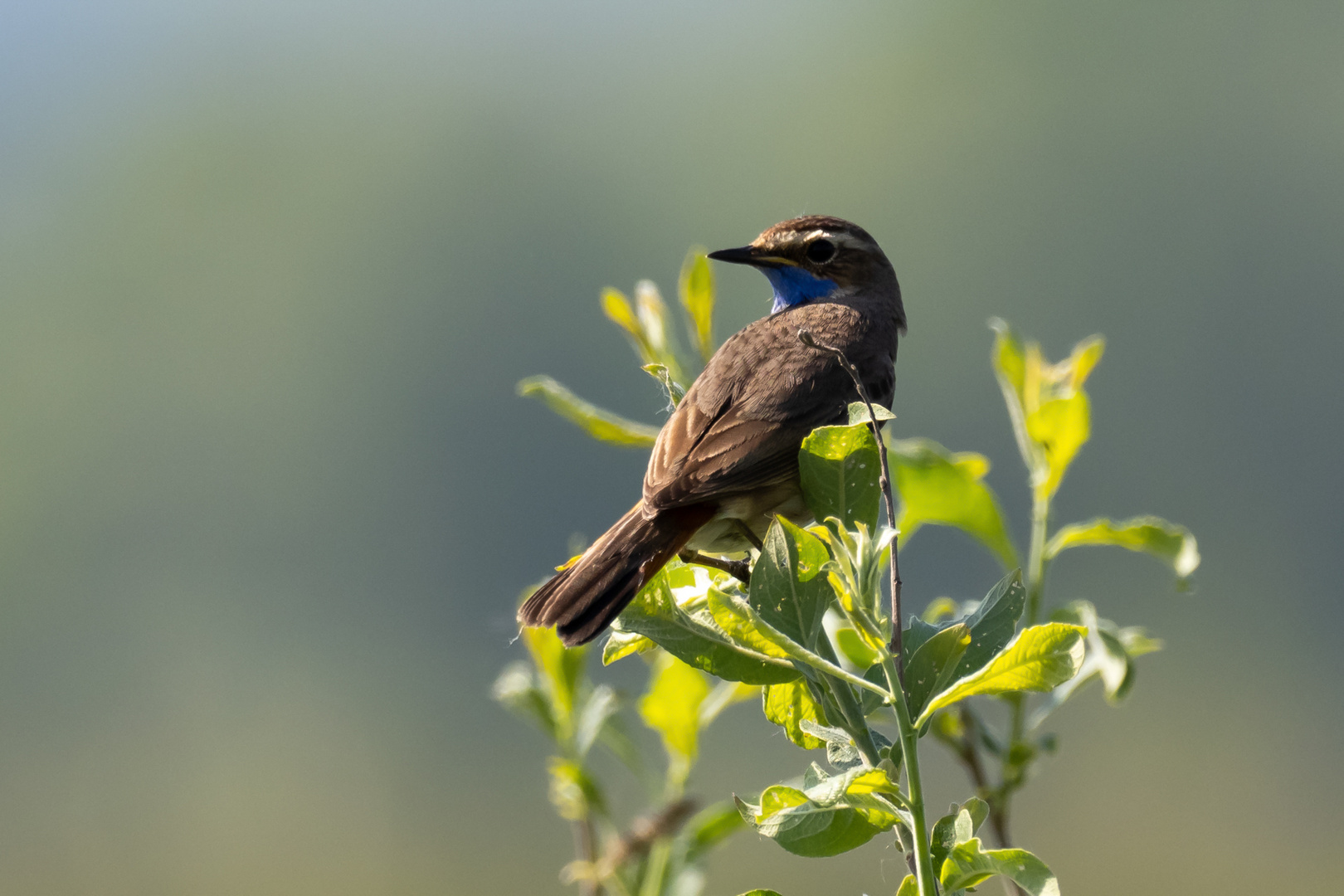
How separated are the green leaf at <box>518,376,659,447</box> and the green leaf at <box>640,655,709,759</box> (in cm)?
53

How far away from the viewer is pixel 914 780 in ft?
4.83

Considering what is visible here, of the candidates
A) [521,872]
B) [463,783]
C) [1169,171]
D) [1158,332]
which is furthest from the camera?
[1169,171]

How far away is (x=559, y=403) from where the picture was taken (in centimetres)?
311

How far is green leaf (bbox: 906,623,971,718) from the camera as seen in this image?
1674 mm

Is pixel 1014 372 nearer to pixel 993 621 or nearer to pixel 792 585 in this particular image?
pixel 993 621

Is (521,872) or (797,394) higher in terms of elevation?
(797,394)

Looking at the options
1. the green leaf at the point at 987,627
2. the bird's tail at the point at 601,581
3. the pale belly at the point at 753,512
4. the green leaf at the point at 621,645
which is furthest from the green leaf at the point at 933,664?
the pale belly at the point at 753,512

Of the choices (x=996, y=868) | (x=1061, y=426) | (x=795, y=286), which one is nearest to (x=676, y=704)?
(x=1061, y=426)

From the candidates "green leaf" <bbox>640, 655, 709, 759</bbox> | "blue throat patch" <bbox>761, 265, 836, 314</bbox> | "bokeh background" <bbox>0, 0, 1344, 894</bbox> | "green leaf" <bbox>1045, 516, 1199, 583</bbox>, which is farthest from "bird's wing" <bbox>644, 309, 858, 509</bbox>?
"bokeh background" <bbox>0, 0, 1344, 894</bbox>

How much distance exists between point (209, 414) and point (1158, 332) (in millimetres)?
113752

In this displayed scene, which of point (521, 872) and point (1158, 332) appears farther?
point (1158, 332)

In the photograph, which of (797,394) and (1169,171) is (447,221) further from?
(797,394)

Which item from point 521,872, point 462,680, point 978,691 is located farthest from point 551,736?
point 462,680

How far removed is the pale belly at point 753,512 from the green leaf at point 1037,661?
186cm
